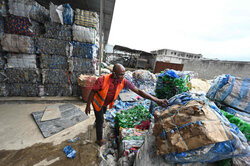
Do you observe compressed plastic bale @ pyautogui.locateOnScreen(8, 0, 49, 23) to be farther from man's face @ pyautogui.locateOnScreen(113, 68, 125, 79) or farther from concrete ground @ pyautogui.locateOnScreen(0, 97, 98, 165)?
man's face @ pyautogui.locateOnScreen(113, 68, 125, 79)

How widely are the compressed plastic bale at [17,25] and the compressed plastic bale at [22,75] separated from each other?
144 centimetres

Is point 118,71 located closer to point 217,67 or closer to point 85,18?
point 85,18

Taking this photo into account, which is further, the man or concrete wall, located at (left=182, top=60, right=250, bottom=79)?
concrete wall, located at (left=182, top=60, right=250, bottom=79)

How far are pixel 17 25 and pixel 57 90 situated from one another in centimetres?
278

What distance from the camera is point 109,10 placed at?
19.9 feet

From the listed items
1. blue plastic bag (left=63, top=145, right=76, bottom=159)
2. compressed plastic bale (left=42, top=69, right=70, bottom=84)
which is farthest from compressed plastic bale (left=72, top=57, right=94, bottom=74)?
blue plastic bag (left=63, top=145, right=76, bottom=159)

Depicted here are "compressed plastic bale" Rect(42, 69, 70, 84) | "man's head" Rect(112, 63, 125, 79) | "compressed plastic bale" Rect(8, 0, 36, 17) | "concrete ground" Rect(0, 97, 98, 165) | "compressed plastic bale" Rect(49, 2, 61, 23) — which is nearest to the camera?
"man's head" Rect(112, 63, 125, 79)

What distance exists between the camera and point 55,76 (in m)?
4.38

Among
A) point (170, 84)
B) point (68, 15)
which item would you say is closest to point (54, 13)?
point (68, 15)

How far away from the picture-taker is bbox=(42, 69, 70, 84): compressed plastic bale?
4273mm

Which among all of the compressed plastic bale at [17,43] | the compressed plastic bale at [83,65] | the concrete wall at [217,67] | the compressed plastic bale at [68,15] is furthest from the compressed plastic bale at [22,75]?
the concrete wall at [217,67]

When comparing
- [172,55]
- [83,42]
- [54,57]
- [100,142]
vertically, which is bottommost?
[100,142]

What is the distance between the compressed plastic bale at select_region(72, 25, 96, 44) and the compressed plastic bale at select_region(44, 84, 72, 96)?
2.18 m

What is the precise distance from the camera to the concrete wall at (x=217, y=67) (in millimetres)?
6008
